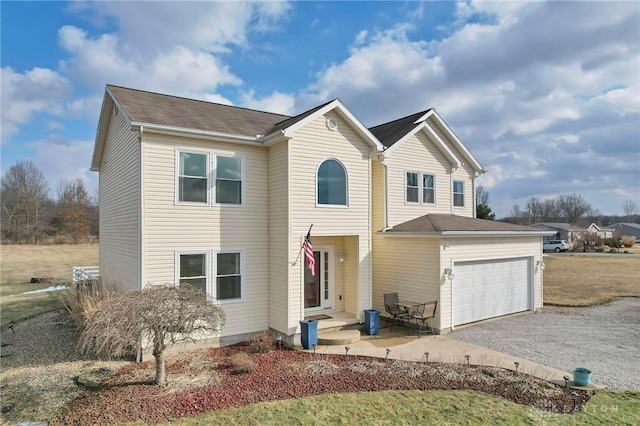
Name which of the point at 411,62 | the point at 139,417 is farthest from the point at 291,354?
the point at 411,62

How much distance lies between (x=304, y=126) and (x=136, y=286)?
6.51m

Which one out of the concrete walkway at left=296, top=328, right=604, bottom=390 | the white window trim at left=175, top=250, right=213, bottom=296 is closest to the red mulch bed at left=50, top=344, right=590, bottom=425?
the concrete walkway at left=296, top=328, right=604, bottom=390

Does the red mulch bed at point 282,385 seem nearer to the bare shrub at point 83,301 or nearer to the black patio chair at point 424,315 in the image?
the black patio chair at point 424,315

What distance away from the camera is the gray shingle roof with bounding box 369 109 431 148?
14266 mm

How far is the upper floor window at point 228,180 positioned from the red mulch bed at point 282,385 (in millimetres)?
4442

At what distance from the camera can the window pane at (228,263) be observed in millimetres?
10414

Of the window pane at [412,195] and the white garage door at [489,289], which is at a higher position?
the window pane at [412,195]

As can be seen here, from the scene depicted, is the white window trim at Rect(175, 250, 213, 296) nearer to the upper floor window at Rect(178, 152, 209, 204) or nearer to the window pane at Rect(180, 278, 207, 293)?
the window pane at Rect(180, 278, 207, 293)

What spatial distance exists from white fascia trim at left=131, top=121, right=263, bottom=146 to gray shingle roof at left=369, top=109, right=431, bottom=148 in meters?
5.66

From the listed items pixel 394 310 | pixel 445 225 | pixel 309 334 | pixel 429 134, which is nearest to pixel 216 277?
pixel 309 334

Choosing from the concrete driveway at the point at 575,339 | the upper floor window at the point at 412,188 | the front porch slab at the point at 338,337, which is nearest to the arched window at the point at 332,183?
the upper floor window at the point at 412,188

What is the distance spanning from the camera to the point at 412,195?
14281 mm

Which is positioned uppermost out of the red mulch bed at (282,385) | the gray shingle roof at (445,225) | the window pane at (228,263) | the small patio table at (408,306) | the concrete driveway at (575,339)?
the gray shingle roof at (445,225)

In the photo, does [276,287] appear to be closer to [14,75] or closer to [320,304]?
[320,304]
